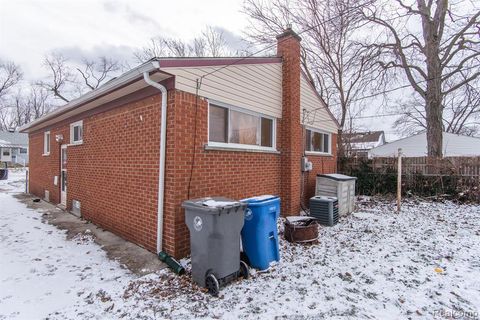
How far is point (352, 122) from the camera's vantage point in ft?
60.0

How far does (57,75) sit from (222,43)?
77.8 ft

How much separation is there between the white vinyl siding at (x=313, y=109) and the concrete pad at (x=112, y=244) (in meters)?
6.14

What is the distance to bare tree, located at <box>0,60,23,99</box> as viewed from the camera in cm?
3669

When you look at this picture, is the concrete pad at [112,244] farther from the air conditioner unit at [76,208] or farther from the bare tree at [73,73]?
the bare tree at [73,73]

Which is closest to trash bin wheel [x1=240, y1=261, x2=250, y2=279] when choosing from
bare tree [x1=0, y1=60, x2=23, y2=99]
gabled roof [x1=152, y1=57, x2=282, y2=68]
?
gabled roof [x1=152, y1=57, x2=282, y2=68]

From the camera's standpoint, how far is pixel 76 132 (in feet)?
26.6

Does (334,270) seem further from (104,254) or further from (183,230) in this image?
(104,254)

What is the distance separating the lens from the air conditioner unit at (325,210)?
22.0ft

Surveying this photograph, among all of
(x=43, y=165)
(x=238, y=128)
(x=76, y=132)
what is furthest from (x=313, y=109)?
(x=43, y=165)

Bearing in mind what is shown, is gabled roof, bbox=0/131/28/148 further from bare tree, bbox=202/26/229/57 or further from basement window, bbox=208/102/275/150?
basement window, bbox=208/102/275/150

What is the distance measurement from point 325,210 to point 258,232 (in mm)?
3377

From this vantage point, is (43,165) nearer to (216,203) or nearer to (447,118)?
(216,203)

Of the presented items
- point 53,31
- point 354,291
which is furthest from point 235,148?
point 53,31

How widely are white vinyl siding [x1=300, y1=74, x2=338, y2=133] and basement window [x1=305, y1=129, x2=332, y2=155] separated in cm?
22
